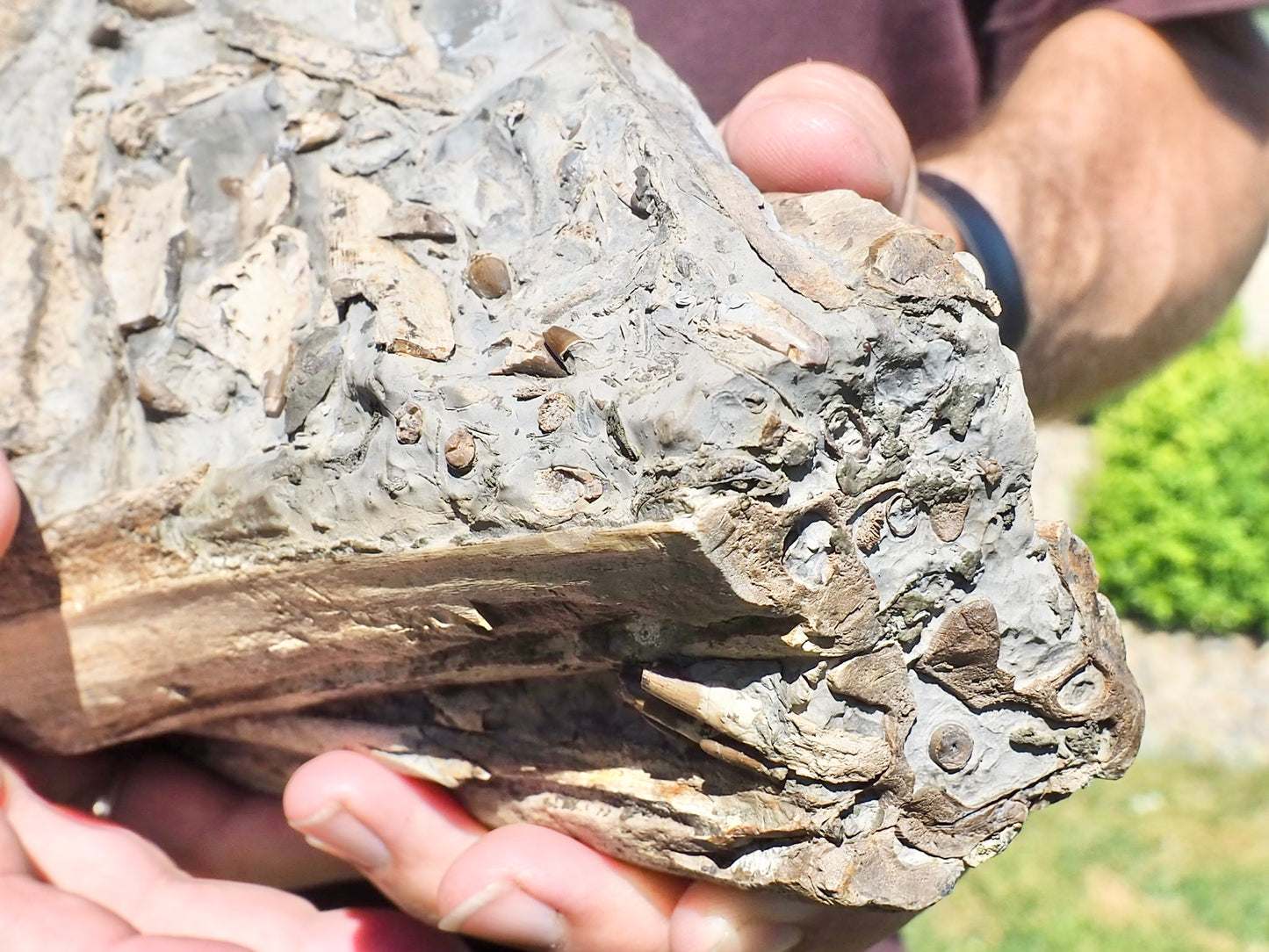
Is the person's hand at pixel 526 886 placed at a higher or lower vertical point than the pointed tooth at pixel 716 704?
lower

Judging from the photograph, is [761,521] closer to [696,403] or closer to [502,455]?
[696,403]

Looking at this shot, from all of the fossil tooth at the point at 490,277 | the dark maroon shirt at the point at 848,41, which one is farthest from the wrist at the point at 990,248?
the fossil tooth at the point at 490,277

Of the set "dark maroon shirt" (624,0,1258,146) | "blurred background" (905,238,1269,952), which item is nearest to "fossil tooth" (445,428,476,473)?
"dark maroon shirt" (624,0,1258,146)

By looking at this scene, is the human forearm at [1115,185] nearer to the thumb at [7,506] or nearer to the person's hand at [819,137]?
the person's hand at [819,137]

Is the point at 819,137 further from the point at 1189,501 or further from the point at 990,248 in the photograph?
the point at 1189,501

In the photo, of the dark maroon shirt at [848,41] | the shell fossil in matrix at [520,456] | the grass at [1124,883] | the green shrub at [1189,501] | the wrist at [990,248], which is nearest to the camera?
the shell fossil in matrix at [520,456]

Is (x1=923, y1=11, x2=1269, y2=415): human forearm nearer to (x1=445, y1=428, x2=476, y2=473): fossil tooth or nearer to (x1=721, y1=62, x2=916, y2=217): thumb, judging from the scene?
(x1=721, y1=62, x2=916, y2=217): thumb
